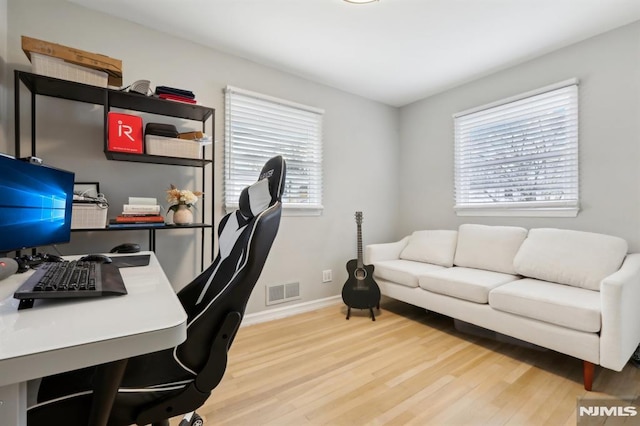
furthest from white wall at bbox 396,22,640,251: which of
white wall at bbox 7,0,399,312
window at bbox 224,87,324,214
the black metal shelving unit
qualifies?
the black metal shelving unit

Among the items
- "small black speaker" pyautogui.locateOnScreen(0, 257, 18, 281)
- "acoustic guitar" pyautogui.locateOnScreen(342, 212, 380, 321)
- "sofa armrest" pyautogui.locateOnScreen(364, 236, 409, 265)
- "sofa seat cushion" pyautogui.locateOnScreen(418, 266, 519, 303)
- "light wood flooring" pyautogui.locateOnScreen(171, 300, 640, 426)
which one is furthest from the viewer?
"sofa armrest" pyautogui.locateOnScreen(364, 236, 409, 265)

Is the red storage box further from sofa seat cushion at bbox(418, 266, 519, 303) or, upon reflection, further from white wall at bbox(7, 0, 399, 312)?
sofa seat cushion at bbox(418, 266, 519, 303)

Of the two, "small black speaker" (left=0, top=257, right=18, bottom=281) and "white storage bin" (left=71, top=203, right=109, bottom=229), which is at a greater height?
"white storage bin" (left=71, top=203, right=109, bottom=229)

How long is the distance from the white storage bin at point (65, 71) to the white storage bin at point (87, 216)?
2.40ft

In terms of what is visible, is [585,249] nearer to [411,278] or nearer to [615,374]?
[615,374]

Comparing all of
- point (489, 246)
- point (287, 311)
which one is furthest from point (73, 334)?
point (489, 246)

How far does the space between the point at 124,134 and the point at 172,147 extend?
283 millimetres

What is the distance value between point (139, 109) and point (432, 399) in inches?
106

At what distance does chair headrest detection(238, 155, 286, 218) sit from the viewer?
101 cm

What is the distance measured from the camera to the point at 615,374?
185 centimetres

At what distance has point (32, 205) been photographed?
124 cm

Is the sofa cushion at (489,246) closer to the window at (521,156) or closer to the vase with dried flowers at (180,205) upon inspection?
the window at (521,156)

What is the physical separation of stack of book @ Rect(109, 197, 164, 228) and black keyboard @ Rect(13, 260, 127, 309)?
94 cm

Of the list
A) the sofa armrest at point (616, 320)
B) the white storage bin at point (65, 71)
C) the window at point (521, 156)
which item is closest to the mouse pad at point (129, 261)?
the white storage bin at point (65, 71)
